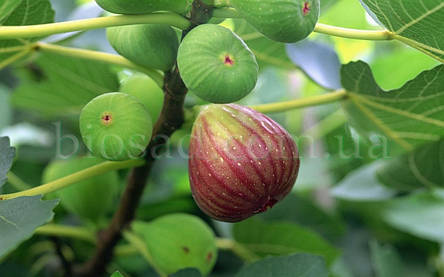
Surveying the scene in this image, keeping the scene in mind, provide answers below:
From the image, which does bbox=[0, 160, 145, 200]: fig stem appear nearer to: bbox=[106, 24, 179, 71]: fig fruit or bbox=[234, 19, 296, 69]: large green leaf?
bbox=[106, 24, 179, 71]: fig fruit

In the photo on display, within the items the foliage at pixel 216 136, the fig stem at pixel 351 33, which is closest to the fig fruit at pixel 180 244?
the foliage at pixel 216 136

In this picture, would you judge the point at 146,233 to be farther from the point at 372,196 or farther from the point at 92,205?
the point at 372,196

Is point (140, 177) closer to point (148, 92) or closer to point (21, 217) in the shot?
point (148, 92)

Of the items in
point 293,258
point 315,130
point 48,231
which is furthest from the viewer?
point 315,130

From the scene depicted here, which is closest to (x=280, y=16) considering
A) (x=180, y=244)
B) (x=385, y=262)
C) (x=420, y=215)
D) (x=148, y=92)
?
(x=148, y=92)

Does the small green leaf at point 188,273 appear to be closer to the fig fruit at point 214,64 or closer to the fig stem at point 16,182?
the fig fruit at point 214,64

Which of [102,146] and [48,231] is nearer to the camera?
[102,146]

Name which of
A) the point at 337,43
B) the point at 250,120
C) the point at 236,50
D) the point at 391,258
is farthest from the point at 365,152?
the point at 236,50
